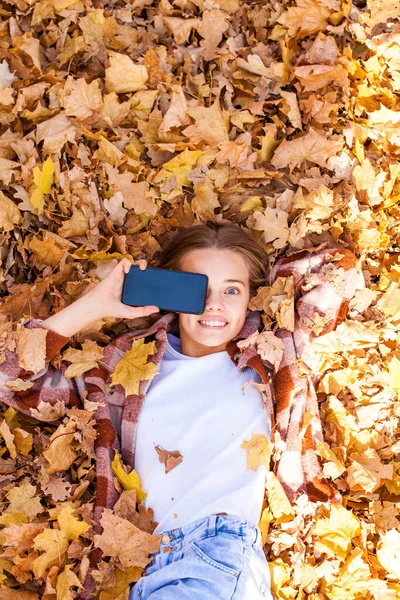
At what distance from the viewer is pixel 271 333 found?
315 cm

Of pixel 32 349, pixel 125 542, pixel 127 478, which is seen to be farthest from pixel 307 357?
pixel 32 349

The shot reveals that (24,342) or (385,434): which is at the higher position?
(24,342)

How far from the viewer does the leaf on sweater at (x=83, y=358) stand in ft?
10.0

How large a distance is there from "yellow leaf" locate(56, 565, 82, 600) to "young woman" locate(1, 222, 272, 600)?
259 millimetres

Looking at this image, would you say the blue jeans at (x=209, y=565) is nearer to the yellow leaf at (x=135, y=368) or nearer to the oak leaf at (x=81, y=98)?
the yellow leaf at (x=135, y=368)

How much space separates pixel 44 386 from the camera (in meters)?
2.97

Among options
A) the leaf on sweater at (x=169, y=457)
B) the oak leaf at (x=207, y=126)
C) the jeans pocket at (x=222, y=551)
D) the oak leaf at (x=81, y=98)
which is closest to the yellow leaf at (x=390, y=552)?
the jeans pocket at (x=222, y=551)

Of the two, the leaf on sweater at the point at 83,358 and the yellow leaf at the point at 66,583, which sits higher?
the leaf on sweater at the point at 83,358

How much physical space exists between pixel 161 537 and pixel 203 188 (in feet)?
5.74

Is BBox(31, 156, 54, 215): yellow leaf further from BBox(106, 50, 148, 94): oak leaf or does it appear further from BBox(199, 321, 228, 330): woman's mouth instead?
BBox(199, 321, 228, 330): woman's mouth

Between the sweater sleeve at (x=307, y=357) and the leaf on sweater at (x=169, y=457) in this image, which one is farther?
the sweater sleeve at (x=307, y=357)

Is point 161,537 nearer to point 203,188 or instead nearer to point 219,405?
point 219,405

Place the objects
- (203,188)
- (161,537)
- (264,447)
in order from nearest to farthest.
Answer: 1. (161,537)
2. (264,447)
3. (203,188)

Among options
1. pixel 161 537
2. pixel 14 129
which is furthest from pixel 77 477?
pixel 14 129
